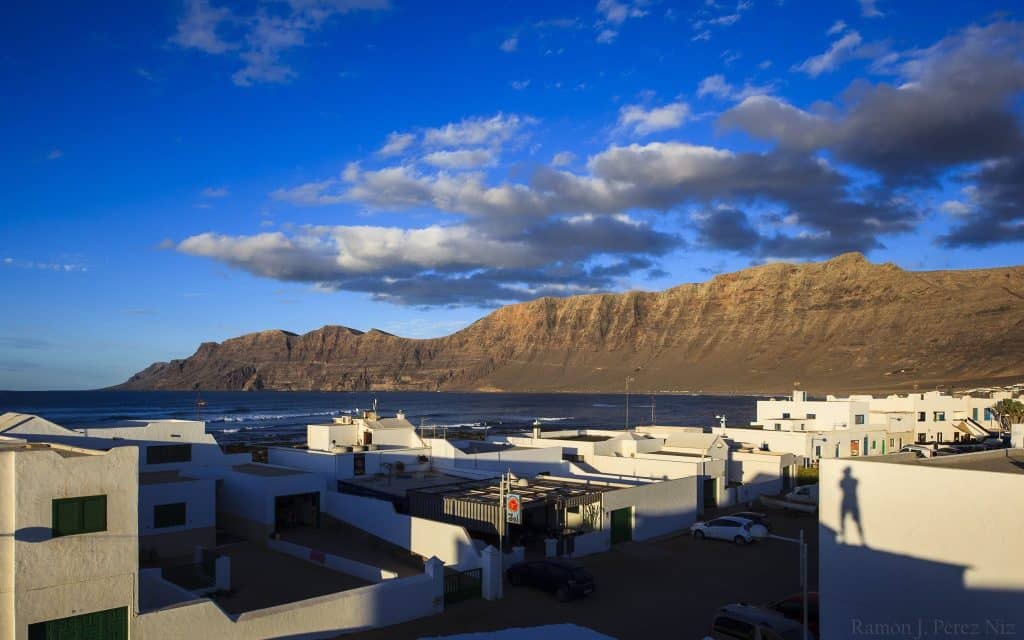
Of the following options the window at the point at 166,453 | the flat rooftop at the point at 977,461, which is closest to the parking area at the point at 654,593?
the flat rooftop at the point at 977,461

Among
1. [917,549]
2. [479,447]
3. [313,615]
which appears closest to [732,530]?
[917,549]

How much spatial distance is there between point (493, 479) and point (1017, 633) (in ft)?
67.1

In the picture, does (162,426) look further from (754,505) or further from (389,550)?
(754,505)

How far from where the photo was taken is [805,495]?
3494cm

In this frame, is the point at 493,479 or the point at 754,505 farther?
the point at 754,505

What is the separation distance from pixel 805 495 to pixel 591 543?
48.6 feet

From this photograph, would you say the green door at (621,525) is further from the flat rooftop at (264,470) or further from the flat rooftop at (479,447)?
the flat rooftop at (264,470)

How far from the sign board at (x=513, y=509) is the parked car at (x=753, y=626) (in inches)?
290

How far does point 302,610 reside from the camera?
51.9ft

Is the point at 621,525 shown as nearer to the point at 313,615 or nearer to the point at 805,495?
the point at 805,495

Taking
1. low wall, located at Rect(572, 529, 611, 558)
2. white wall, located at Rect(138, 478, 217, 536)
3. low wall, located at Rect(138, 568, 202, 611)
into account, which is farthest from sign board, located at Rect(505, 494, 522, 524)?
white wall, located at Rect(138, 478, 217, 536)

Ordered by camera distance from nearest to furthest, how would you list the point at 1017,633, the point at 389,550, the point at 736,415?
the point at 1017,633 → the point at 389,550 → the point at 736,415

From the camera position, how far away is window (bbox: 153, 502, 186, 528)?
25.2 meters

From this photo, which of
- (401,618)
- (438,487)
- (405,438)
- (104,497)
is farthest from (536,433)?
(104,497)
